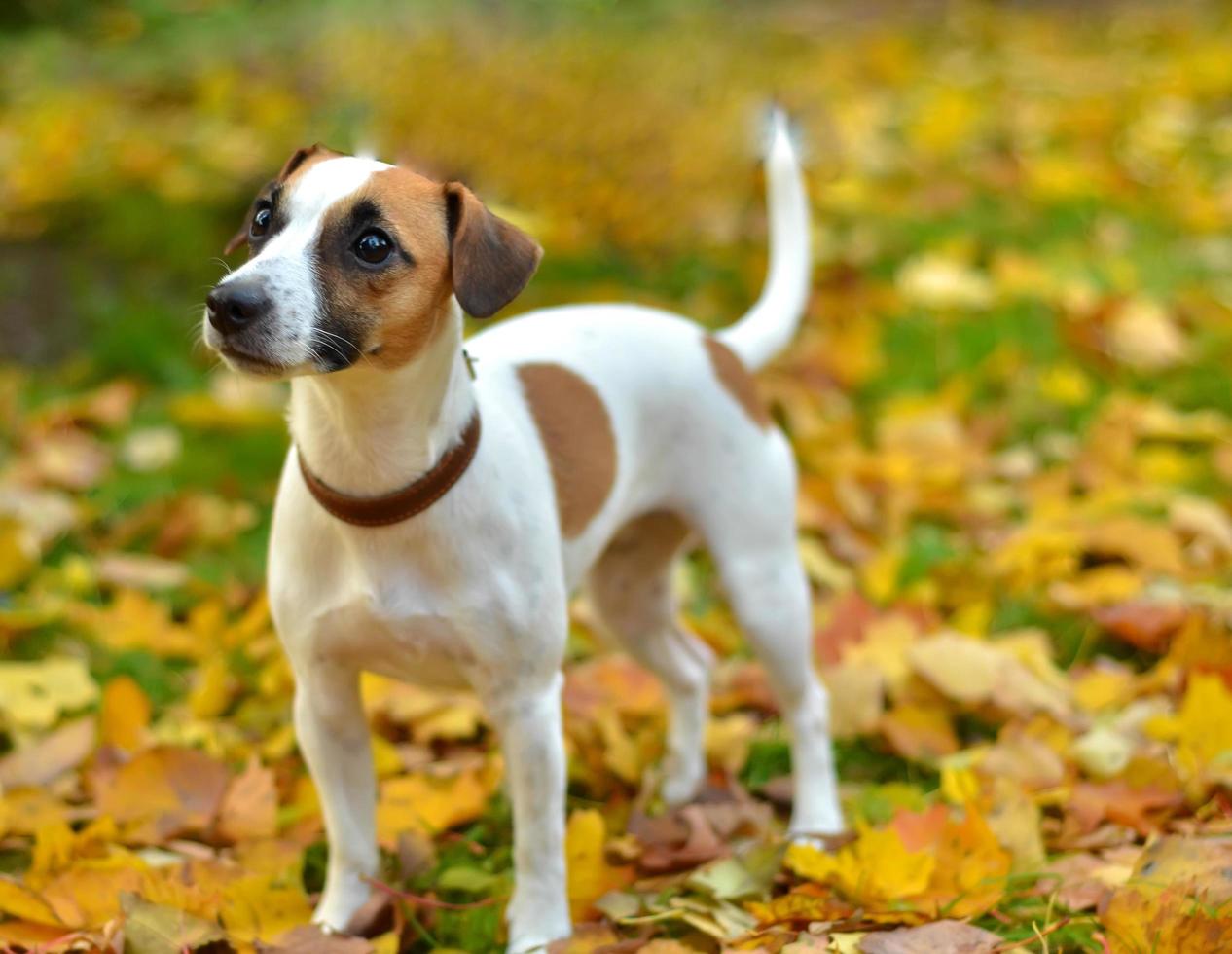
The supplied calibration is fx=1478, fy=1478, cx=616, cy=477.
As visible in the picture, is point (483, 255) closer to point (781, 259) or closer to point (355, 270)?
point (355, 270)

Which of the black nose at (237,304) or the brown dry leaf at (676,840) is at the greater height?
the black nose at (237,304)

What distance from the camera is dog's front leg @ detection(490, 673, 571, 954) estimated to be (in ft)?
8.30

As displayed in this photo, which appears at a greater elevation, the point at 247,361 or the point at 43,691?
the point at 247,361

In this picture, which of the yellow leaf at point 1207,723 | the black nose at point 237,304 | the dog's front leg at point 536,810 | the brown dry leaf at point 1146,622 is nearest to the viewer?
the black nose at point 237,304

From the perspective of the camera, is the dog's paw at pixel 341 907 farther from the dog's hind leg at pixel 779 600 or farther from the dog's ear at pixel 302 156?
the dog's ear at pixel 302 156

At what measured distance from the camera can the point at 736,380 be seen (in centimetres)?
300

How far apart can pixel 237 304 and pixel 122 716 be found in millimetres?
1547

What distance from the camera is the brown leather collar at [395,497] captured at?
7.72 ft

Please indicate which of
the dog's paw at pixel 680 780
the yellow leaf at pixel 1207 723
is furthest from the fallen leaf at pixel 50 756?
the yellow leaf at pixel 1207 723

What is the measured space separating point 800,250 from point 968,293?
260 cm

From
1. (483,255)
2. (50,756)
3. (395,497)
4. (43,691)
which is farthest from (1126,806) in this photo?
(43,691)

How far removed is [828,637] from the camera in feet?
12.4

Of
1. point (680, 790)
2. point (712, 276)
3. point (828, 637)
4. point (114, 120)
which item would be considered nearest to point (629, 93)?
point (712, 276)

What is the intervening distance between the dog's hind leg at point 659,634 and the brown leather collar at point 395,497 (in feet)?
2.86
